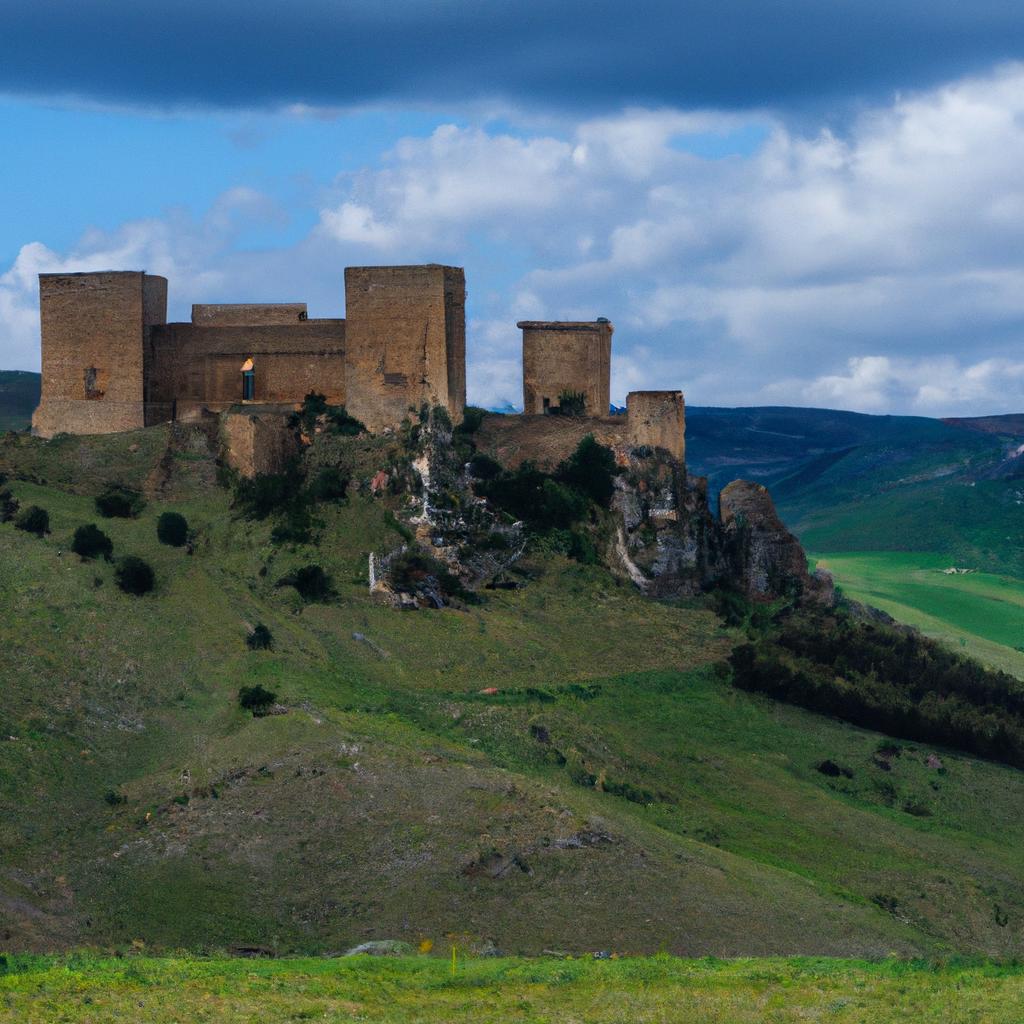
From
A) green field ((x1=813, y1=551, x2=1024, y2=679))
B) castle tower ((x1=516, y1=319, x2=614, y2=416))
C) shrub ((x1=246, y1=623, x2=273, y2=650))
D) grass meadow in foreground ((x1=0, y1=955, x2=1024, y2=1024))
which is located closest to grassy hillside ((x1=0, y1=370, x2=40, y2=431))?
green field ((x1=813, y1=551, x2=1024, y2=679))

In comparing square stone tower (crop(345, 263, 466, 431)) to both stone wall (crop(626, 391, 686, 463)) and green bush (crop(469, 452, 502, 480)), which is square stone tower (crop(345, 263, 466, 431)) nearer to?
green bush (crop(469, 452, 502, 480))

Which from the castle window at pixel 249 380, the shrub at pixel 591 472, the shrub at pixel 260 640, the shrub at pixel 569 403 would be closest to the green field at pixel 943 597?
the shrub at pixel 591 472

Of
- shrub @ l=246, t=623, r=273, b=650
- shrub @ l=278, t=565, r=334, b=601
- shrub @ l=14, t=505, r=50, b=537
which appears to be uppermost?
shrub @ l=14, t=505, r=50, b=537

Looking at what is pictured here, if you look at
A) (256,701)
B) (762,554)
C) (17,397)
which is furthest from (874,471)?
(256,701)

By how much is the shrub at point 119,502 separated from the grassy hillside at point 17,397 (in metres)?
49.9

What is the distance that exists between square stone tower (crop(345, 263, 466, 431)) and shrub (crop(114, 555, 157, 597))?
8.12 meters

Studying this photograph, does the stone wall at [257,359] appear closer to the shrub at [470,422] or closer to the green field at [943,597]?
the shrub at [470,422]

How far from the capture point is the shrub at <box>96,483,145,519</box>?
48.4 m

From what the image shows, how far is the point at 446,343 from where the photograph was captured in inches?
1967

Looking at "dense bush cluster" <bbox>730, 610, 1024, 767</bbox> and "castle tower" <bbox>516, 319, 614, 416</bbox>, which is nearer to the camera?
"dense bush cluster" <bbox>730, 610, 1024, 767</bbox>

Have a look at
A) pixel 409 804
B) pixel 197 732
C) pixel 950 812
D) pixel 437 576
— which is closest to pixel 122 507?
pixel 437 576

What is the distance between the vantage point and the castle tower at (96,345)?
50688mm

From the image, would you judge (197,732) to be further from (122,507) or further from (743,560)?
(743,560)

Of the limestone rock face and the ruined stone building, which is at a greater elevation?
the ruined stone building
